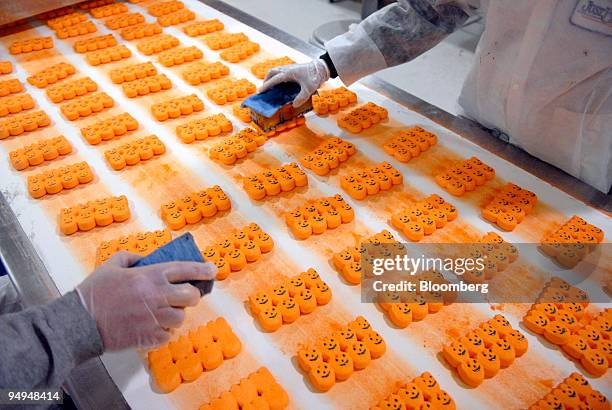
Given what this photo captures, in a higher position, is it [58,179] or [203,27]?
[203,27]

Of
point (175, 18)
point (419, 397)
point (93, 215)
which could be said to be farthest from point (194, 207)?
point (175, 18)

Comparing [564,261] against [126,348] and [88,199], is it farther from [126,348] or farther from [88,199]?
[88,199]

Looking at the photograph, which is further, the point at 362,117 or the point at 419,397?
the point at 362,117

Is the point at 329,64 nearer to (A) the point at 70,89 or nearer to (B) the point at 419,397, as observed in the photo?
(A) the point at 70,89

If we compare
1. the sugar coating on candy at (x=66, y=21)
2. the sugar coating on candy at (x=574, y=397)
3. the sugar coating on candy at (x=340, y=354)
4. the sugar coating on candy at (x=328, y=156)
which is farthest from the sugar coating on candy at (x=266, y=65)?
the sugar coating on candy at (x=574, y=397)

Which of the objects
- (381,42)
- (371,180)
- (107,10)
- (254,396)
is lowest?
(254,396)

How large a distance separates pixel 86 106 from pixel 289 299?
1.52 meters

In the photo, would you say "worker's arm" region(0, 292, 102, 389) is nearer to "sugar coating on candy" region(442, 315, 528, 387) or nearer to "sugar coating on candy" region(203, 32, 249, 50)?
"sugar coating on candy" region(442, 315, 528, 387)

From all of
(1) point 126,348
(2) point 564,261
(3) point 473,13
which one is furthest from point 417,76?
(1) point 126,348

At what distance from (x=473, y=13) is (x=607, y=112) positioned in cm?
68

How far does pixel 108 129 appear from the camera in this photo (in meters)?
2.21

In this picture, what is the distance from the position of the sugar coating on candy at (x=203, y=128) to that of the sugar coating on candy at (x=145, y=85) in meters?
0.38

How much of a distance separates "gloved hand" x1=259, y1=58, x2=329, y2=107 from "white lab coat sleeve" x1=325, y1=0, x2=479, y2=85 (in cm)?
10

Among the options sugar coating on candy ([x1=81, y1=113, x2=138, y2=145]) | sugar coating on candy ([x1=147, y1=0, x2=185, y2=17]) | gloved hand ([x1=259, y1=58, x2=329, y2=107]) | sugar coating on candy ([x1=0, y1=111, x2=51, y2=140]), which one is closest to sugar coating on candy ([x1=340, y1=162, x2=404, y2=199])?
gloved hand ([x1=259, y1=58, x2=329, y2=107])
